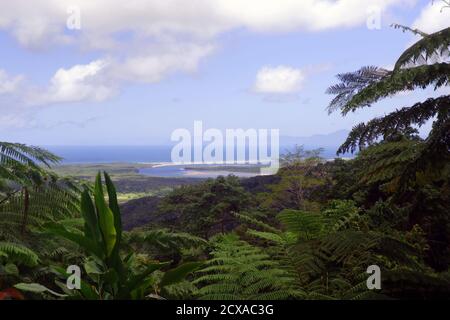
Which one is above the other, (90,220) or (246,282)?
(90,220)

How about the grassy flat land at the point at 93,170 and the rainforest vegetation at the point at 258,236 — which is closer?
the rainforest vegetation at the point at 258,236

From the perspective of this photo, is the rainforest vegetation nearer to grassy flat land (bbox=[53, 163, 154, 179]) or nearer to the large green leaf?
the large green leaf

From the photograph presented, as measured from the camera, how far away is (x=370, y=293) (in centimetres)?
194

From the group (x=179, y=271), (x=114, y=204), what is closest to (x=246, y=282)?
(x=179, y=271)

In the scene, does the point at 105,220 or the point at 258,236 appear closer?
the point at 105,220

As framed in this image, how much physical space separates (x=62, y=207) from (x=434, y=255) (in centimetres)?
485

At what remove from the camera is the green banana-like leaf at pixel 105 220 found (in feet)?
6.07

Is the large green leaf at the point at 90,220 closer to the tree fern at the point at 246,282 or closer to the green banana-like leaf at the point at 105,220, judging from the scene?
the green banana-like leaf at the point at 105,220

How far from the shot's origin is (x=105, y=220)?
1.86m

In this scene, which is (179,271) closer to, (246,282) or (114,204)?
(114,204)

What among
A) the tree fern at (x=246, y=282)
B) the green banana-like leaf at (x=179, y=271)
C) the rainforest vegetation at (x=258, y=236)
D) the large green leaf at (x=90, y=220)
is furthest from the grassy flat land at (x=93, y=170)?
the green banana-like leaf at (x=179, y=271)

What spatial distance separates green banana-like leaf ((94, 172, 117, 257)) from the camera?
1851mm

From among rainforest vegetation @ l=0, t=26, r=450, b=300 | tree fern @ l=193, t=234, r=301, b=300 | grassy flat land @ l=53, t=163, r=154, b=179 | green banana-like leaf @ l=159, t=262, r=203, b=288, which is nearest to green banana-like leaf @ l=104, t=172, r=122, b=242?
rainforest vegetation @ l=0, t=26, r=450, b=300
